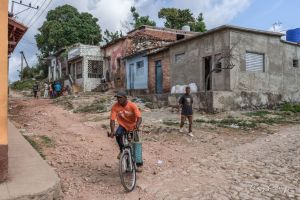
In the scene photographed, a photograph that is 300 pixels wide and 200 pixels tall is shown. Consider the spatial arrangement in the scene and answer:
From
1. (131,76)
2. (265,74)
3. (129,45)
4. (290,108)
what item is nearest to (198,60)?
(265,74)

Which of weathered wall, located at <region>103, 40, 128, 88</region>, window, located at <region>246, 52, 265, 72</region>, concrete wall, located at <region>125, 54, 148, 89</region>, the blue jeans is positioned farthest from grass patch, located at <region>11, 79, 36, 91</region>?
the blue jeans

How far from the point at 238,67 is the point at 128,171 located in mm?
12023

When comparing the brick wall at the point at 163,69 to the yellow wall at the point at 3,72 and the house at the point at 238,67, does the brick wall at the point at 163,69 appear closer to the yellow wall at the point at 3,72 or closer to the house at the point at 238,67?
Answer: the house at the point at 238,67

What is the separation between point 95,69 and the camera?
31172 millimetres

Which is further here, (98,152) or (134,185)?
(98,152)

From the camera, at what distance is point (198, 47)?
1889 centimetres

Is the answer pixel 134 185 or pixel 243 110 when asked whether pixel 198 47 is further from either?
pixel 134 185

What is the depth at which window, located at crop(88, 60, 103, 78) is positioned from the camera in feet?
101

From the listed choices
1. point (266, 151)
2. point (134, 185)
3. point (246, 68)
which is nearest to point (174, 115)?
point (246, 68)

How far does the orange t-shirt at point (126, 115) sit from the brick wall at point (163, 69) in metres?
15.0

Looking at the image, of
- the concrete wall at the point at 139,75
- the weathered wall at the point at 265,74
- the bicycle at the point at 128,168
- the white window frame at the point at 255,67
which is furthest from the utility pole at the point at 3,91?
the concrete wall at the point at 139,75

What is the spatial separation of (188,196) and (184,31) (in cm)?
2556

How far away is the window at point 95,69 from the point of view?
30891 mm

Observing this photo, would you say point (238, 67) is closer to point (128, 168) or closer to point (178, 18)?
point (128, 168)
